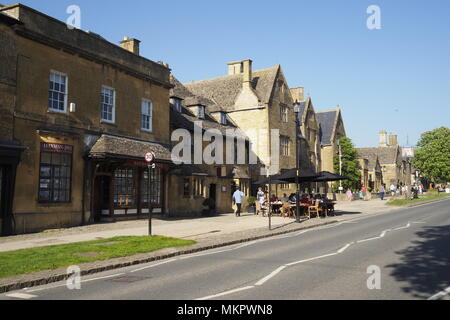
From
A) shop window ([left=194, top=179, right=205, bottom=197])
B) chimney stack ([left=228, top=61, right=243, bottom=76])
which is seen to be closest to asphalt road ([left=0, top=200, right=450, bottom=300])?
shop window ([left=194, top=179, right=205, bottom=197])

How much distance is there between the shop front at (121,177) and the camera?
19.4 meters

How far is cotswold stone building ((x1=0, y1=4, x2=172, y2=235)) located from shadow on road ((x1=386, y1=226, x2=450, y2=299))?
44.5ft

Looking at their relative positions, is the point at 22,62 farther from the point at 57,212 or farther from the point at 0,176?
the point at 57,212

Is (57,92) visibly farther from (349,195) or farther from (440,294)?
(349,195)

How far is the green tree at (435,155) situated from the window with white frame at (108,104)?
78138mm

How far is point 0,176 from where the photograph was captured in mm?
15336

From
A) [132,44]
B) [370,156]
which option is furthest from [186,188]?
[370,156]

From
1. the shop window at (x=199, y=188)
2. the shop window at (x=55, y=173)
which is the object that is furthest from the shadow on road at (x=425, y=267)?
the shop window at (x=199, y=188)

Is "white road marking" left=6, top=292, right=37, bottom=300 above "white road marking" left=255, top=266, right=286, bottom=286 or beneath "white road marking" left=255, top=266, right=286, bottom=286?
beneath

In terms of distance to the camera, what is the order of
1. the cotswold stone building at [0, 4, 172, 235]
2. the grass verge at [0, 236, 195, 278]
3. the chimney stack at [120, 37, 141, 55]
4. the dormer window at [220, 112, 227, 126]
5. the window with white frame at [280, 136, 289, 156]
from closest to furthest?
the grass verge at [0, 236, 195, 278]
the cotswold stone building at [0, 4, 172, 235]
the chimney stack at [120, 37, 141, 55]
the dormer window at [220, 112, 227, 126]
the window with white frame at [280, 136, 289, 156]

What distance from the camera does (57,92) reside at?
1797 cm

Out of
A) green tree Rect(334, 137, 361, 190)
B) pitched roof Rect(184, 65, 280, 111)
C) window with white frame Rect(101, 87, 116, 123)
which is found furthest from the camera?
green tree Rect(334, 137, 361, 190)

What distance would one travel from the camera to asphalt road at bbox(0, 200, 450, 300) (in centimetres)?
695

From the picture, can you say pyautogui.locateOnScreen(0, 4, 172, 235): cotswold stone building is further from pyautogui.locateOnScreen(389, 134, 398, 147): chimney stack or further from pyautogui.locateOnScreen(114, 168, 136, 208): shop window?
pyautogui.locateOnScreen(389, 134, 398, 147): chimney stack
